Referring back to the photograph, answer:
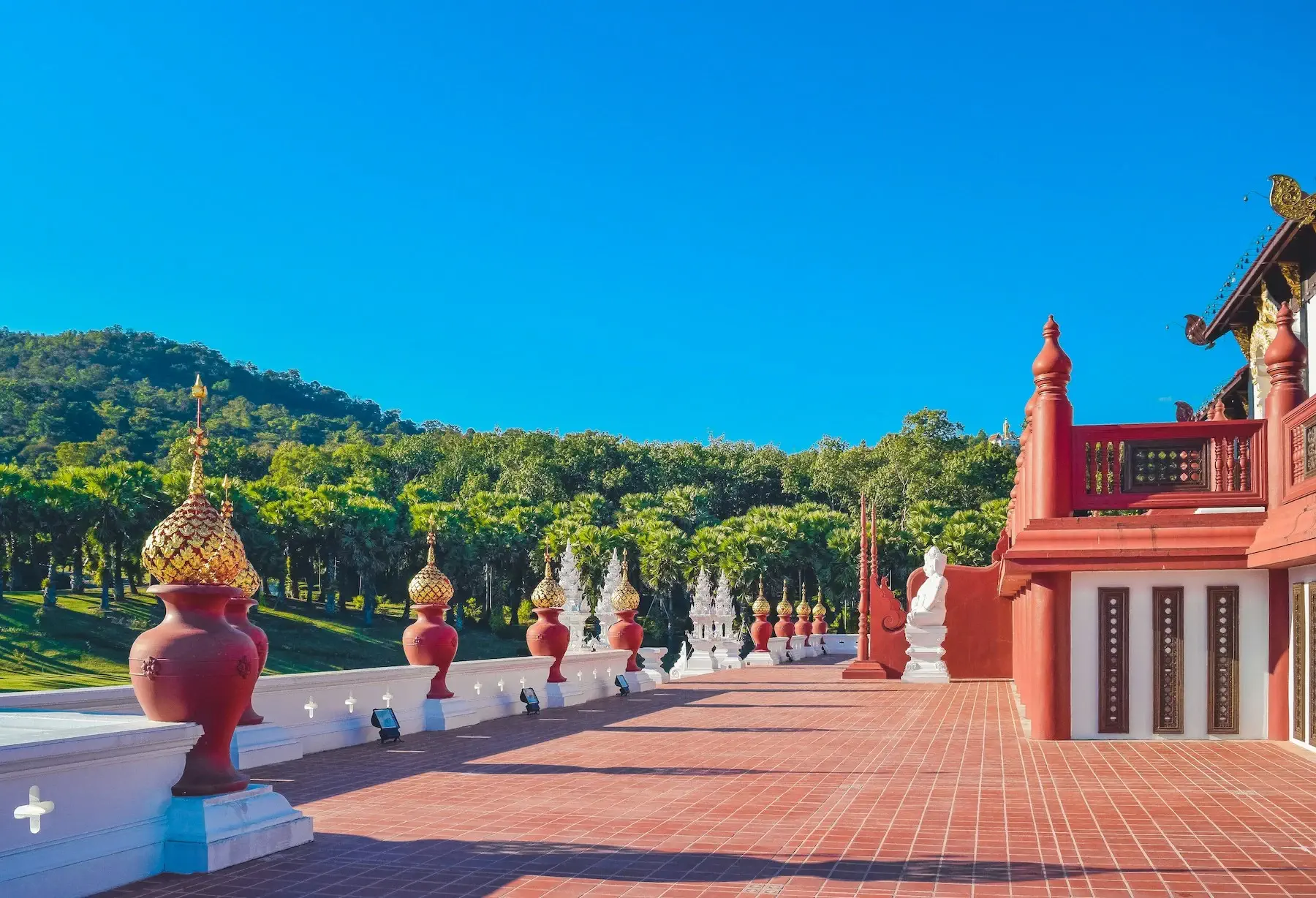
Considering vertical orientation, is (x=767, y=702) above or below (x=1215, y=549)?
below

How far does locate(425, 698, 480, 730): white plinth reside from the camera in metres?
13.2

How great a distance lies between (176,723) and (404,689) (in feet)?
21.5

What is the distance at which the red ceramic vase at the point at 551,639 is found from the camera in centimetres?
1642

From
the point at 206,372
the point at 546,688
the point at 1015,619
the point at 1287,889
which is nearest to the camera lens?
the point at 1287,889

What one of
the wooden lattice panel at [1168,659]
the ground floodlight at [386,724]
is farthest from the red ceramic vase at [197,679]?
the wooden lattice panel at [1168,659]

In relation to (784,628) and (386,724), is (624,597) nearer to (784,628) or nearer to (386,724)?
(386,724)

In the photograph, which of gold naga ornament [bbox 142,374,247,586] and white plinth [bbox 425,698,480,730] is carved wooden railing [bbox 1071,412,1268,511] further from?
gold naga ornament [bbox 142,374,247,586]

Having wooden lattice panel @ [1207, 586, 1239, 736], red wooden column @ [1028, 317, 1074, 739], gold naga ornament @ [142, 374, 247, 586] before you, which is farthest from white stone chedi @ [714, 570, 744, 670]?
gold naga ornament @ [142, 374, 247, 586]

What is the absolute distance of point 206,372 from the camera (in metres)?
83.9

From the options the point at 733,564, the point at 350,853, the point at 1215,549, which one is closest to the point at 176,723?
the point at 350,853

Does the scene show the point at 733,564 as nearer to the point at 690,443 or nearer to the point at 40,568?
the point at 690,443

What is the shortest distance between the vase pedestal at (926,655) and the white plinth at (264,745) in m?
13.9

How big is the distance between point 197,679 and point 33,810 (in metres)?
1.25

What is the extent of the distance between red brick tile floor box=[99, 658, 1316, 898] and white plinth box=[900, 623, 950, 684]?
28.1ft
